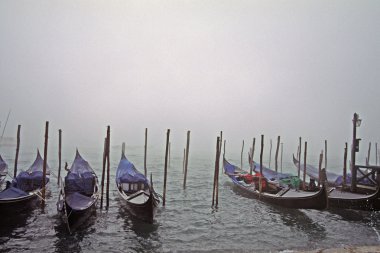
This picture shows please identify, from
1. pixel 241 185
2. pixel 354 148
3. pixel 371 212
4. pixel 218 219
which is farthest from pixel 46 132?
pixel 371 212

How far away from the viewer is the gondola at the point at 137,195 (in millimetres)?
10180

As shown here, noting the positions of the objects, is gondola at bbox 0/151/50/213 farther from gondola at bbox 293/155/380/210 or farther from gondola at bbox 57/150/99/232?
gondola at bbox 293/155/380/210

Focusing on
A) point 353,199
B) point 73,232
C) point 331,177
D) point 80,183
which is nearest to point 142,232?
point 73,232

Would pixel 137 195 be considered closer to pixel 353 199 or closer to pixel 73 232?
pixel 73 232

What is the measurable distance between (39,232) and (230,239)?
657 cm

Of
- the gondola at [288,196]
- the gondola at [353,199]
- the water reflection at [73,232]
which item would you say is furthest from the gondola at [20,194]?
the gondola at [353,199]

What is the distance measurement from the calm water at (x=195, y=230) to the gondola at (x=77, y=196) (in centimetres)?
56

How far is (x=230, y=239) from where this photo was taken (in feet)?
31.9

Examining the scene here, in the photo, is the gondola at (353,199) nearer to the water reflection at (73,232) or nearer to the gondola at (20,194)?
the water reflection at (73,232)

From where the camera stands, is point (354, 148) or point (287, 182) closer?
point (354, 148)

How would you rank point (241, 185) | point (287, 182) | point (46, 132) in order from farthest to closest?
1. point (241, 185)
2. point (287, 182)
3. point (46, 132)

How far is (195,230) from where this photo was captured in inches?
416

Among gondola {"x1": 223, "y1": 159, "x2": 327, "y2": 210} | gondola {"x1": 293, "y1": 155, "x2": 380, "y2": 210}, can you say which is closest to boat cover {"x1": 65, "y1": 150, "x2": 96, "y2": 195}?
gondola {"x1": 223, "y1": 159, "x2": 327, "y2": 210}

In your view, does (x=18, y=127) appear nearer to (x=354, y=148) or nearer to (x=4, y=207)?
(x=4, y=207)
